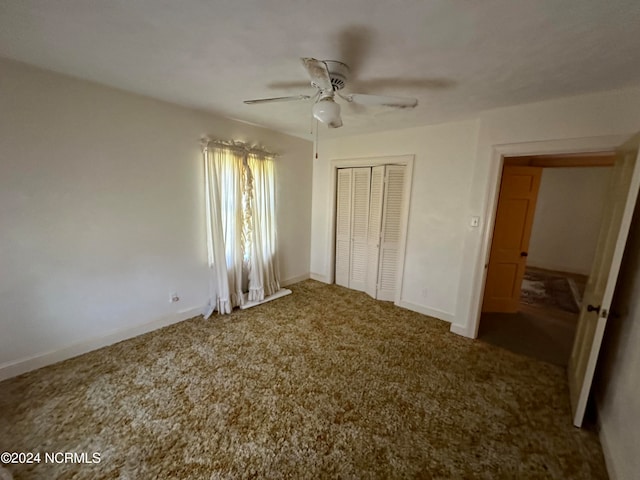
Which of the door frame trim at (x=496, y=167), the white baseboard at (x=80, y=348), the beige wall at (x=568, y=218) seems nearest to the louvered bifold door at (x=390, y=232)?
the door frame trim at (x=496, y=167)

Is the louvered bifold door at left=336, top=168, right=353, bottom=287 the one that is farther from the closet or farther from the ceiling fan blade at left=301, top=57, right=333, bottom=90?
the ceiling fan blade at left=301, top=57, right=333, bottom=90

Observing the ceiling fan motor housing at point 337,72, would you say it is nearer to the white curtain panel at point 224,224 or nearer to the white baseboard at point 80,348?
the white curtain panel at point 224,224

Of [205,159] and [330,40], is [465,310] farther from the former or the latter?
[205,159]

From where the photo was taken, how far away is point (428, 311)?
3465mm

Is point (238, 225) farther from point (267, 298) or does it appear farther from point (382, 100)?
point (382, 100)

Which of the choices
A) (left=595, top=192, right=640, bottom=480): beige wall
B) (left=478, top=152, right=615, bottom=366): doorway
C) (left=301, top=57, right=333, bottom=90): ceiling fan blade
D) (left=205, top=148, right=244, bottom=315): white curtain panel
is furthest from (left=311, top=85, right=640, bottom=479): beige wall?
(left=301, top=57, right=333, bottom=90): ceiling fan blade

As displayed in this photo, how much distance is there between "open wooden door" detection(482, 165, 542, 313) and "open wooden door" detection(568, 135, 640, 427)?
123 centimetres

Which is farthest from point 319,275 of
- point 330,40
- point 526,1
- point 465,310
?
point 526,1

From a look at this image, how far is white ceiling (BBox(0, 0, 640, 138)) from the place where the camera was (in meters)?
1.28

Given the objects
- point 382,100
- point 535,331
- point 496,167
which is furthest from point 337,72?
point 535,331

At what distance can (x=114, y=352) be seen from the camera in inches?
97.8

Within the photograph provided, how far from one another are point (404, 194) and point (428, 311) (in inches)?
65.0

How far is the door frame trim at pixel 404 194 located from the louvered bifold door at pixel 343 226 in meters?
0.07

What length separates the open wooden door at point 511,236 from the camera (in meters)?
3.40
